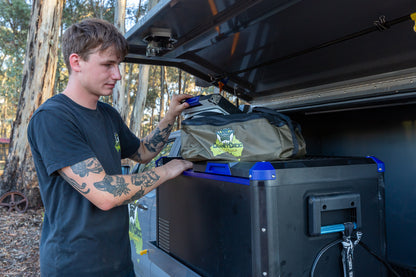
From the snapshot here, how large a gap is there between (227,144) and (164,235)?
913 mm

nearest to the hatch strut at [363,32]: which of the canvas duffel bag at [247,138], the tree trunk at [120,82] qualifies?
the canvas duffel bag at [247,138]

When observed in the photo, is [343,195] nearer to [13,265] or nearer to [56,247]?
[56,247]

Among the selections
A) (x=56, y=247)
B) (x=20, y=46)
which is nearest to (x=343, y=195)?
(x=56, y=247)

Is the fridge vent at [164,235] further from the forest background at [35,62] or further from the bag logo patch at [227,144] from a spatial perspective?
the forest background at [35,62]

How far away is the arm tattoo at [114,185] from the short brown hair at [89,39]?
595 mm

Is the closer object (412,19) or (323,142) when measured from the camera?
(412,19)

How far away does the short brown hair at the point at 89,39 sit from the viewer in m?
1.60

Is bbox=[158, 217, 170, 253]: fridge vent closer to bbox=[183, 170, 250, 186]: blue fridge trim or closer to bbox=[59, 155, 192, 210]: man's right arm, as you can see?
bbox=[183, 170, 250, 186]: blue fridge trim

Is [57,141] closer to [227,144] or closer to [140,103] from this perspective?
[227,144]

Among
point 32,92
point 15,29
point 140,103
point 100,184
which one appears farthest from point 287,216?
point 15,29

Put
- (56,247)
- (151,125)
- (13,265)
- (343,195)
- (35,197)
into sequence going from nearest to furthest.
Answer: (343,195), (56,247), (13,265), (35,197), (151,125)

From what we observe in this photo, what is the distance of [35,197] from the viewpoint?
293 inches

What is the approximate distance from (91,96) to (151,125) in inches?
1048

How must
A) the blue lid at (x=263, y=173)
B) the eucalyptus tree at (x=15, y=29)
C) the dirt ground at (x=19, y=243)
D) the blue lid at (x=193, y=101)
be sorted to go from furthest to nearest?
the eucalyptus tree at (x=15, y=29)
the dirt ground at (x=19, y=243)
the blue lid at (x=193, y=101)
the blue lid at (x=263, y=173)
